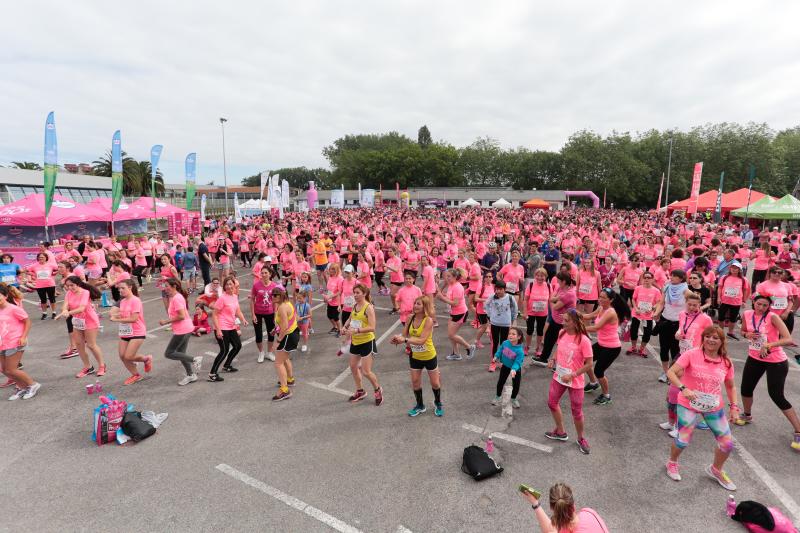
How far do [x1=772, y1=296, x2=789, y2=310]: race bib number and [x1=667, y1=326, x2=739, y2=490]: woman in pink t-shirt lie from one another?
3353 mm

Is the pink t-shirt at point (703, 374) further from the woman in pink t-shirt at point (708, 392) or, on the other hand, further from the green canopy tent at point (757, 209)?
the green canopy tent at point (757, 209)

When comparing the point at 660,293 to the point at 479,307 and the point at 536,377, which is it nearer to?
the point at 536,377

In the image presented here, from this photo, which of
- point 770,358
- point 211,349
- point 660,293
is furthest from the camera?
point 211,349

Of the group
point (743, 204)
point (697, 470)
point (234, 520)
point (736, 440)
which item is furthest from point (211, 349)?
point (743, 204)

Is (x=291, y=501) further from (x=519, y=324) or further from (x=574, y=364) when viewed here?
(x=519, y=324)

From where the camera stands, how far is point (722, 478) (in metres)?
3.94

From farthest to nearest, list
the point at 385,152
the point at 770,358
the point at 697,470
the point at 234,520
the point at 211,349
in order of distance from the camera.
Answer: the point at 385,152, the point at 211,349, the point at 770,358, the point at 697,470, the point at 234,520

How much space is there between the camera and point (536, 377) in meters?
6.61

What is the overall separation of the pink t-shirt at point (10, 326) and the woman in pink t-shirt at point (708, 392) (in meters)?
8.90

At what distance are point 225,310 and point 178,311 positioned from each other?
715mm

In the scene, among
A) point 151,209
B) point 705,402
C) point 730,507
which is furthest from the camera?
point 151,209

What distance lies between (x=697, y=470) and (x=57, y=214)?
25.2 metres

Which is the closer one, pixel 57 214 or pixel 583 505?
pixel 583 505

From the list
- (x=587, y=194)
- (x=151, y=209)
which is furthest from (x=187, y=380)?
(x=587, y=194)
